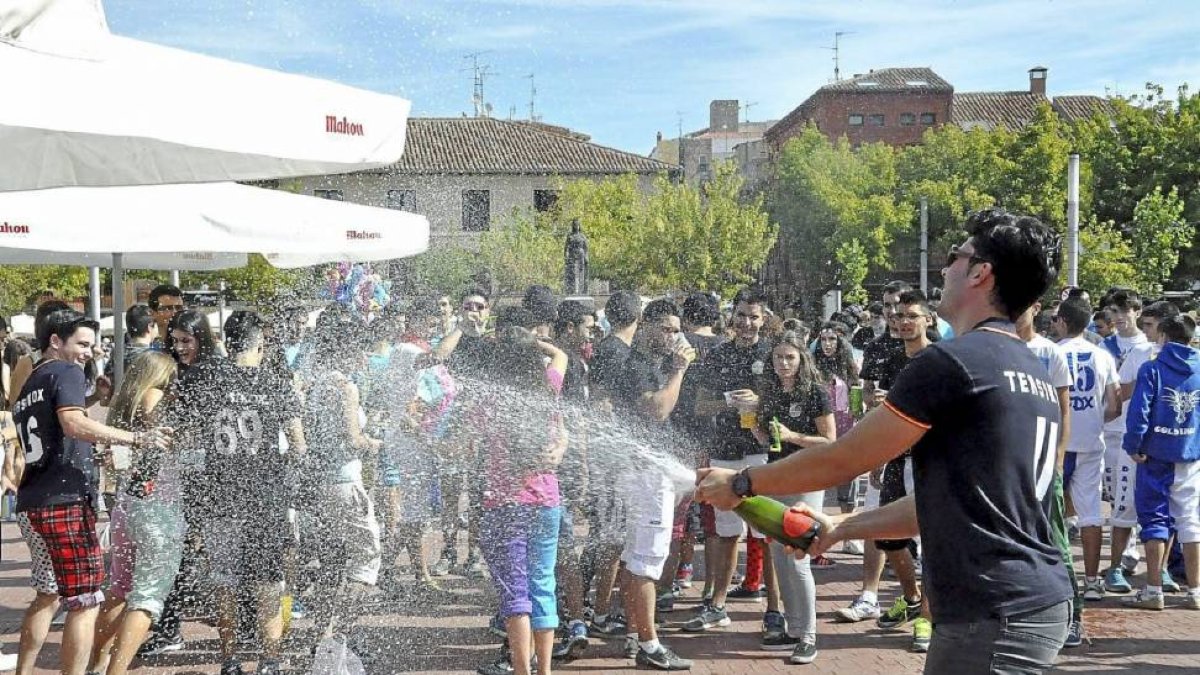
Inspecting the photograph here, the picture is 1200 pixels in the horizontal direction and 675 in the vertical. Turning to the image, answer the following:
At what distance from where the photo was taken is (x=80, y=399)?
5.73 metres

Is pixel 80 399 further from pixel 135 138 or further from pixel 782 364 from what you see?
pixel 782 364

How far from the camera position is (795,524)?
339cm

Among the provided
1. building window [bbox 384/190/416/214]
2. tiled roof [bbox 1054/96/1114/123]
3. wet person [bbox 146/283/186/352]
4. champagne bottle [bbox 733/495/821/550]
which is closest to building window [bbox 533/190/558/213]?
building window [bbox 384/190/416/214]

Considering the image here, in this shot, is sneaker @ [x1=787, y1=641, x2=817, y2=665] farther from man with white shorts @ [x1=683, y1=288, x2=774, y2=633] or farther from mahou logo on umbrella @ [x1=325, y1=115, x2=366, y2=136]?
mahou logo on umbrella @ [x1=325, y1=115, x2=366, y2=136]

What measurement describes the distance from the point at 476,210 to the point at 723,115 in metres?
45.6

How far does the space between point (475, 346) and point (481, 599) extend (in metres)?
2.33

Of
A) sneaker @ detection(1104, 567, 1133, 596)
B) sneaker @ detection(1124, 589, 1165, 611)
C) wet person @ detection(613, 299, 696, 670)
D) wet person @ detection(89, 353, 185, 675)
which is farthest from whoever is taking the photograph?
sneaker @ detection(1104, 567, 1133, 596)

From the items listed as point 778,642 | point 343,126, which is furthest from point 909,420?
point 778,642

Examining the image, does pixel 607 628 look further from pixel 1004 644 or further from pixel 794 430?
pixel 1004 644

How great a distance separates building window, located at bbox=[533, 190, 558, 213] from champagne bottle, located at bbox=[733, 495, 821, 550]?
175 feet

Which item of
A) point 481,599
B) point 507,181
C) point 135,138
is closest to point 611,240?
point 507,181

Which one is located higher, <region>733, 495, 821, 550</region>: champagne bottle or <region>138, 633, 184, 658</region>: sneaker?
<region>733, 495, 821, 550</region>: champagne bottle

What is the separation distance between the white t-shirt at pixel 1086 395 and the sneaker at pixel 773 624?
8.23 ft

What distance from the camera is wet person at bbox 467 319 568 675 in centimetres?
560
